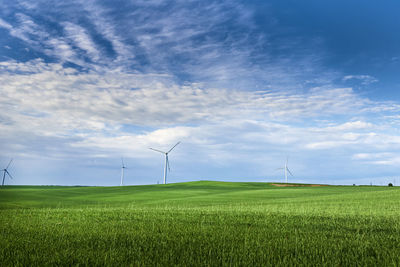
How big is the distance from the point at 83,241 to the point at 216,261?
4.31 meters

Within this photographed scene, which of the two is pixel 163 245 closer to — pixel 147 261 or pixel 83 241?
pixel 147 261

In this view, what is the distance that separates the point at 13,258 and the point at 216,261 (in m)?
4.44

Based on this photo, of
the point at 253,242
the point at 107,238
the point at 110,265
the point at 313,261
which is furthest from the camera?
the point at 107,238

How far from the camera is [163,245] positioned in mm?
8094

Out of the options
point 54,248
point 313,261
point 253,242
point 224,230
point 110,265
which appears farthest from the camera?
point 224,230

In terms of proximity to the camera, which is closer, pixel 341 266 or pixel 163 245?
pixel 341 266

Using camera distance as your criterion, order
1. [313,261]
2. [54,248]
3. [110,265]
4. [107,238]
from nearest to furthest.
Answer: [110,265], [313,261], [54,248], [107,238]

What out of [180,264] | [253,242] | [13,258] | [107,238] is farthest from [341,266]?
[13,258]

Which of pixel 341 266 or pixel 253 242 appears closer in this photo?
pixel 341 266

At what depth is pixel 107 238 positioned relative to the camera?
9250 mm

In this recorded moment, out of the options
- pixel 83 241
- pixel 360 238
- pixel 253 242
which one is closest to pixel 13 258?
pixel 83 241

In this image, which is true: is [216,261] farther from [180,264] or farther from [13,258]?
[13,258]

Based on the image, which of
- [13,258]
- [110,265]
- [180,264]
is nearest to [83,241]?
[13,258]

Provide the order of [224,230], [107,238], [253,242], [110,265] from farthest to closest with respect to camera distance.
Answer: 1. [224,230]
2. [107,238]
3. [253,242]
4. [110,265]
